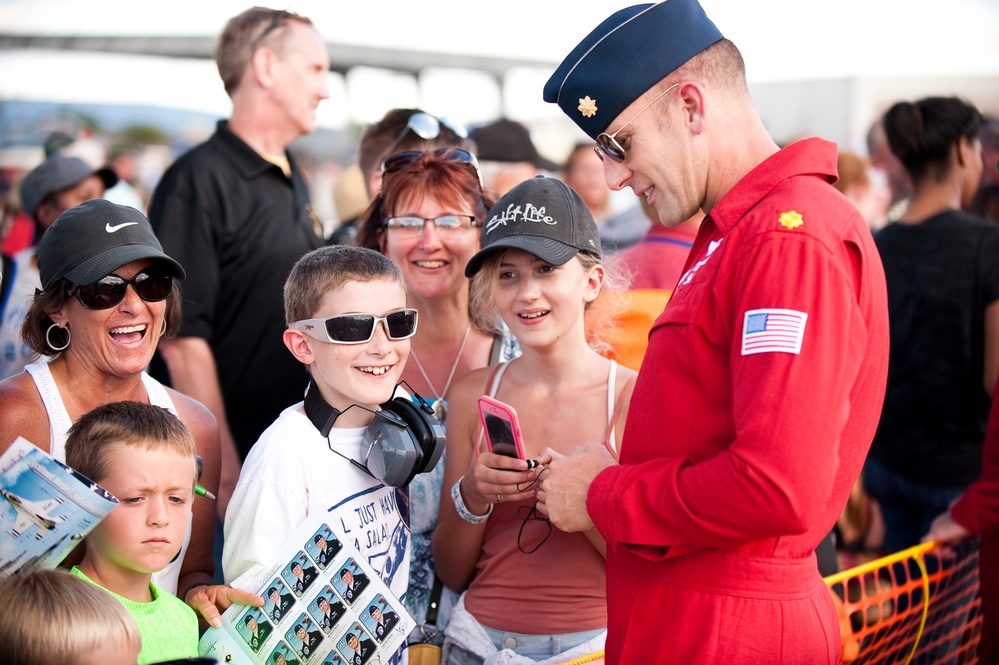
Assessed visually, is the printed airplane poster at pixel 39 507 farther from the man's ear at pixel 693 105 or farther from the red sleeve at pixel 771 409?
the man's ear at pixel 693 105

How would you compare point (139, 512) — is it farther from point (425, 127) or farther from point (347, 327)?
point (425, 127)

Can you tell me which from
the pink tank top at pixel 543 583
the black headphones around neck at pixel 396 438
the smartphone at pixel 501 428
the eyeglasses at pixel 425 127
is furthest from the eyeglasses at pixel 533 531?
the eyeglasses at pixel 425 127

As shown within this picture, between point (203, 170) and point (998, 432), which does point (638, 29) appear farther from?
point (203, 170)

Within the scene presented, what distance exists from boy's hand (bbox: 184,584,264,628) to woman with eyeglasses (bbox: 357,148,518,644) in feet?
3.54

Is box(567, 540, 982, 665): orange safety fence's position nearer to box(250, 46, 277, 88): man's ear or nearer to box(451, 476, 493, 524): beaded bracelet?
box(451, 476, 493, 524): beaded bracelet

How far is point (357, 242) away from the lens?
3.49 m

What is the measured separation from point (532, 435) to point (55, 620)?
1428mm

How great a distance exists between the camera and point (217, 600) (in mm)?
2229

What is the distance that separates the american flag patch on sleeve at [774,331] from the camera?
163 centimetres

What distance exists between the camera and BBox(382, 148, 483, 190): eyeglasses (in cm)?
340

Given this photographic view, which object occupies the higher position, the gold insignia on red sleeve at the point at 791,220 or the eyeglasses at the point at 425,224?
the gold insignia on red sleeve at the point at 791,220

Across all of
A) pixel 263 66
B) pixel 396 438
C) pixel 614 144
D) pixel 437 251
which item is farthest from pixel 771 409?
pixel 263 66

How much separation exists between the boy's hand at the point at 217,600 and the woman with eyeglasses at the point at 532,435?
70cm

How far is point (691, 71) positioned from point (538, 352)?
1160 millimetres
